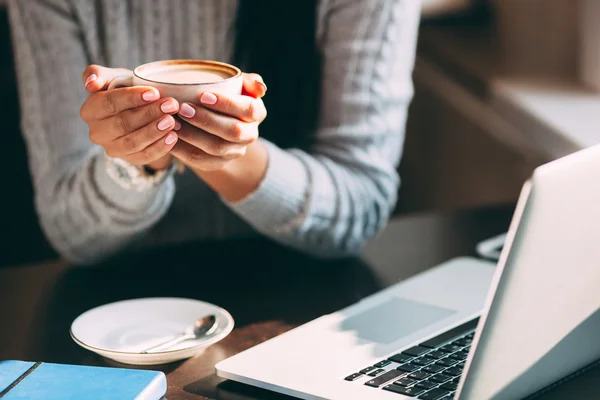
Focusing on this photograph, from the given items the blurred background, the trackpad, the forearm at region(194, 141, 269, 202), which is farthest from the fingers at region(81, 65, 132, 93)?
the blurred background

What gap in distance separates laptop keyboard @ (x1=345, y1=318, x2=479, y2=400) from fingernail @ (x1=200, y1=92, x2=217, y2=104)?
0.29m

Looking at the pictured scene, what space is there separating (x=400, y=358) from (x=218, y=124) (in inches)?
11.4

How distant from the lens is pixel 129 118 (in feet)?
2.91

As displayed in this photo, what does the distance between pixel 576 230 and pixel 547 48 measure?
1.29 meters

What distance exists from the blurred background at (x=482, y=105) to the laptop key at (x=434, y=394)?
82cm

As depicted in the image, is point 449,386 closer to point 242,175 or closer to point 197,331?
point 197,331

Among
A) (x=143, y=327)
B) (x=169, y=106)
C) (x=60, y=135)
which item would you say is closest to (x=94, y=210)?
(x=60, y=135)

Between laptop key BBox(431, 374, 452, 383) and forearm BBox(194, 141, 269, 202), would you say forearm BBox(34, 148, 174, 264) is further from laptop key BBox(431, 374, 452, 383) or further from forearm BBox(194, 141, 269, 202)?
laptop key BBox(431, 374, 452, 383)

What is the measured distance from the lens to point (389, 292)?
3.43ft

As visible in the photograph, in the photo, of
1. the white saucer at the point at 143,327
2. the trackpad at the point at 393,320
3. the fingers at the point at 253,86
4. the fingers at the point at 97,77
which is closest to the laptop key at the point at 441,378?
the trackpad at the point at 393,320

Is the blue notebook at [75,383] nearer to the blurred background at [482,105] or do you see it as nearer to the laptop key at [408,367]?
the laptop key at [408,367]

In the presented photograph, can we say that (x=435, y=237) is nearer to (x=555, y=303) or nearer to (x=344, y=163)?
(x=344, y=163)

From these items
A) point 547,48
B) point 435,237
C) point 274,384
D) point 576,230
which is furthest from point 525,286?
point 547,48

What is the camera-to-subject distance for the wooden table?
94cm
